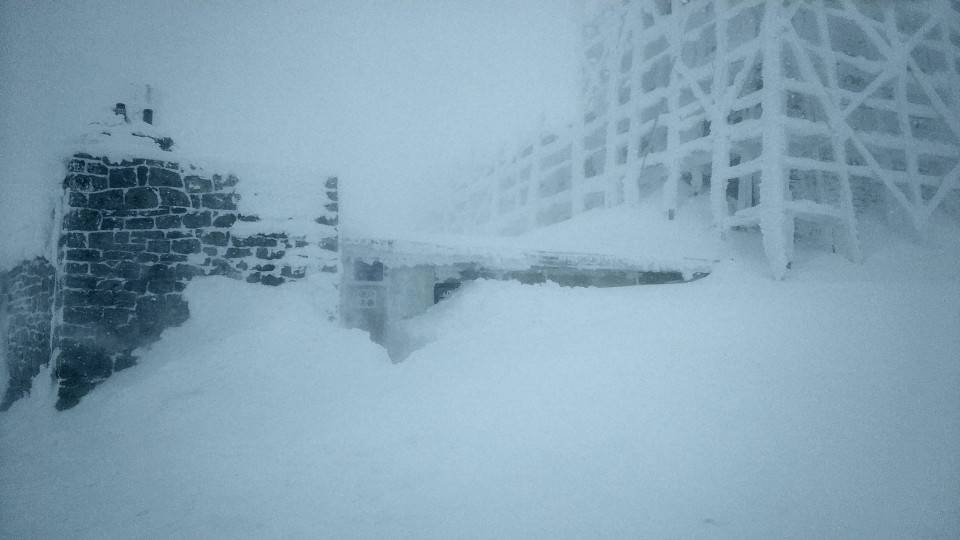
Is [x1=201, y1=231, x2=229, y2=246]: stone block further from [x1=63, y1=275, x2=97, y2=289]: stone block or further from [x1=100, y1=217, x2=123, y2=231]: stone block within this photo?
[x1=63, y1=275, x2=97, y2=289]: stone block

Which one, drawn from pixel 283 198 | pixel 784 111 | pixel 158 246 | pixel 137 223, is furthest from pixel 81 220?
pixel 784 111

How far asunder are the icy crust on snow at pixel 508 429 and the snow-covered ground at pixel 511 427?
0.7 inches

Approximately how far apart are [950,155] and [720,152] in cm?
478

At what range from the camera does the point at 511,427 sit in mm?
3863

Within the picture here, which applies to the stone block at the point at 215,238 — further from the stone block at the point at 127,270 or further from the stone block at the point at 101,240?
the stone block at the point at 101,240

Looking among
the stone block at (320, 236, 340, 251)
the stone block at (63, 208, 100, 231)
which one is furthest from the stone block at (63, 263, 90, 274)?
the stone block at (320, 236, 340, 251)

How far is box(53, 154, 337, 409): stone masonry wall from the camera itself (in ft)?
14.8

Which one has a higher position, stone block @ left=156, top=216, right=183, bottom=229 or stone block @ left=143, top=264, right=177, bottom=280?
stone block @ left=156, top=216, right=183, bottom=229

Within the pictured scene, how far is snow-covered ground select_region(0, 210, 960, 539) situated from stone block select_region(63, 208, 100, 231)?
1.09 meters

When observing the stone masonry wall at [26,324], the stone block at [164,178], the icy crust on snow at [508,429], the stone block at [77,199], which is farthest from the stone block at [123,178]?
the stone masonry wall at [26,324]

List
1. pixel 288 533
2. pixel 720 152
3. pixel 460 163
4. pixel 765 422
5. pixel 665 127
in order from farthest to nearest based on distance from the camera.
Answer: pixel 460 163 < pixel 665 127 < pixel 720 152 < pixel 765 422 < pixel 288 533

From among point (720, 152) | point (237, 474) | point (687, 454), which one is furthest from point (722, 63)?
point (237, 474)

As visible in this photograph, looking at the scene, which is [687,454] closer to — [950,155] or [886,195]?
[886,195]

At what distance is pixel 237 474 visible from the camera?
3330 millimetres
